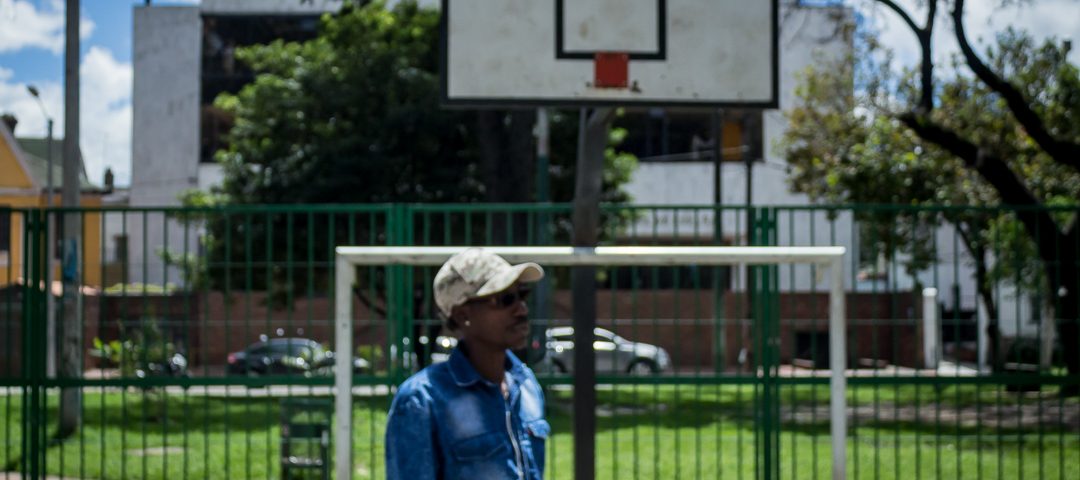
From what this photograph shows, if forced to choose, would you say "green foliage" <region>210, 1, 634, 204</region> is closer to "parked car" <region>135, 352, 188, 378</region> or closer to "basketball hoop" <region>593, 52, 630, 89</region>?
"parked car" <region>135, 352, 188, 378</region>

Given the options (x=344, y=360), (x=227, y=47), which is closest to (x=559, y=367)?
(x=344, y=360)

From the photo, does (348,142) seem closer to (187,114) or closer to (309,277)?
(309,277)

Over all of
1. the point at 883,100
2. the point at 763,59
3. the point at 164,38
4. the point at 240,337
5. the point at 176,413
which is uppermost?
the point at 164,38

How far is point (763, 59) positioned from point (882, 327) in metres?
2.72

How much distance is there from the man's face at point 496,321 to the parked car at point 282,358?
15.7 feet

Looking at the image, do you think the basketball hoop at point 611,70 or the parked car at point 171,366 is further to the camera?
the parked car at point 171,366

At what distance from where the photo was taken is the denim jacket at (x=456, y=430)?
379 centimetres

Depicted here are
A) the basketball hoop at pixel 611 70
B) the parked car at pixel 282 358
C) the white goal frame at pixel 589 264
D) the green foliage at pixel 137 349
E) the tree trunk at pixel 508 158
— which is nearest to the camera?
the white goal frame at pixel 589 264

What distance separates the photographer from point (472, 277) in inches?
158

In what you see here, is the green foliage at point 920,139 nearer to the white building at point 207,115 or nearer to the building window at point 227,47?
the white building at point 207,115

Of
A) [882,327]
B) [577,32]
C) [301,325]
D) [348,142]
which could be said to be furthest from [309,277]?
[348,142]

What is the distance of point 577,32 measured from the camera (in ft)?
21.7

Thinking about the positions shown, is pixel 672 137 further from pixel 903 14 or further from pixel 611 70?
pixel 611 70

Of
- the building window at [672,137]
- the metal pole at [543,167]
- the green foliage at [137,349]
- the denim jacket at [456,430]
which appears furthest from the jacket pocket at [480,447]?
the building window at [672,137]
